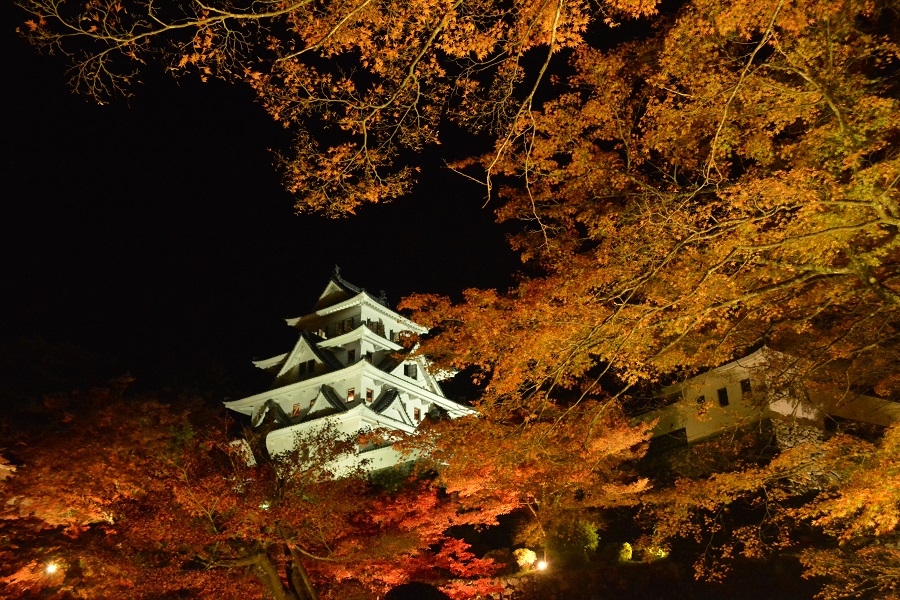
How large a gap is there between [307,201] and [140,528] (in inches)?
347

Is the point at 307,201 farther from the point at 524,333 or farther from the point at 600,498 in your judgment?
the point at 600,498

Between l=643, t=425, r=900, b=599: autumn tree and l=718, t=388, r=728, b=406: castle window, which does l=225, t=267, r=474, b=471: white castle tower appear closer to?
l=718, t=388, r=728, b=406: castle window

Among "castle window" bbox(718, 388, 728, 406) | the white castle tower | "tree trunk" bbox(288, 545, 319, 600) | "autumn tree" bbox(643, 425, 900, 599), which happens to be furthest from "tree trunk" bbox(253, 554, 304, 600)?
"castle window" bbox(718, 388, 728, 406)

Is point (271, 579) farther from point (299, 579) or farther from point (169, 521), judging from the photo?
point (169, 521)

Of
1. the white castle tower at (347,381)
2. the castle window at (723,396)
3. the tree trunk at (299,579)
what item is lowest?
the tree trunk at (299,579)

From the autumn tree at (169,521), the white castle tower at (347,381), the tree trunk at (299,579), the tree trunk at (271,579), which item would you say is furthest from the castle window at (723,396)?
the tree trunk at (271,579)

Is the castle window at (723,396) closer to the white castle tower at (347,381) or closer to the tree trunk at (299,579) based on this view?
the white castle tower at (347,381)

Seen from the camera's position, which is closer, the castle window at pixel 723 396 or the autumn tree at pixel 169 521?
the autumn tree at pixel 169 521

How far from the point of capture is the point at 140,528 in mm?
12055

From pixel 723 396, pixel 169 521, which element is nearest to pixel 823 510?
pixel 169 521

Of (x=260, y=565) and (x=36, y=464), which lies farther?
(x=36, y=464)

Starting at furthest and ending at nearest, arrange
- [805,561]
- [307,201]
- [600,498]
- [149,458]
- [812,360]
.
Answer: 1. [600,498]
2. [149,458]
3. [805,561]
4. [812,360]
5. [307,201]

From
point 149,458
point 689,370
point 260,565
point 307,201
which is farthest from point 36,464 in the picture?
point 689,370

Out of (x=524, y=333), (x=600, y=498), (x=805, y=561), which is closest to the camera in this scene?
(x=524, y=333)
